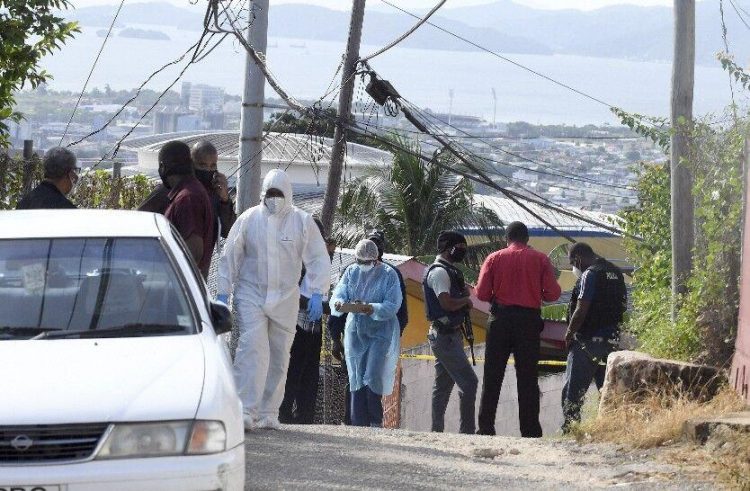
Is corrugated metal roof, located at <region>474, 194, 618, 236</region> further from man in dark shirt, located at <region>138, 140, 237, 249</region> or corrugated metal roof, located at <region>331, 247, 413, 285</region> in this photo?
man in dark shirt, located at <region>138, 140, 237, 249</region>

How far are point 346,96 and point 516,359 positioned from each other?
6631 mm

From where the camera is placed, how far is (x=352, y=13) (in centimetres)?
1675

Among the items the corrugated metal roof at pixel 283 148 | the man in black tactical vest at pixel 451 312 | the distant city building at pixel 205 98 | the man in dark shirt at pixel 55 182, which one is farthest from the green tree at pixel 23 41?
the distant city building at pixel 205 98

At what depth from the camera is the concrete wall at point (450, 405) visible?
14727 millimetres

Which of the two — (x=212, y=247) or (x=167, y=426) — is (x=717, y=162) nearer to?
(x=212, y=247)

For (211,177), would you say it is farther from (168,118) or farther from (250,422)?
(168,118)

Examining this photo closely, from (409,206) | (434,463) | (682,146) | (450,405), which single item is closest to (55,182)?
(434,463)

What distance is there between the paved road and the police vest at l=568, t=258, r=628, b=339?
1.36 meters

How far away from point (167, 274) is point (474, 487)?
2.44 meters

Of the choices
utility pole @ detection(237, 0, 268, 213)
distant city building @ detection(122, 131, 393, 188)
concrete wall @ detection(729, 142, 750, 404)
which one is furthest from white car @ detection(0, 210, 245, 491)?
distant city building @ detection(122, 131, 393, 188)

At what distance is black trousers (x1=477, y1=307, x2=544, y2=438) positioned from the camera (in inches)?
434

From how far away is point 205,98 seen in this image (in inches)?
2490

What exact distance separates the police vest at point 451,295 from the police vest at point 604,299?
3.22 ft

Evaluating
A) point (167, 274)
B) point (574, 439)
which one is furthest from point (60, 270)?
point (574, 439)
